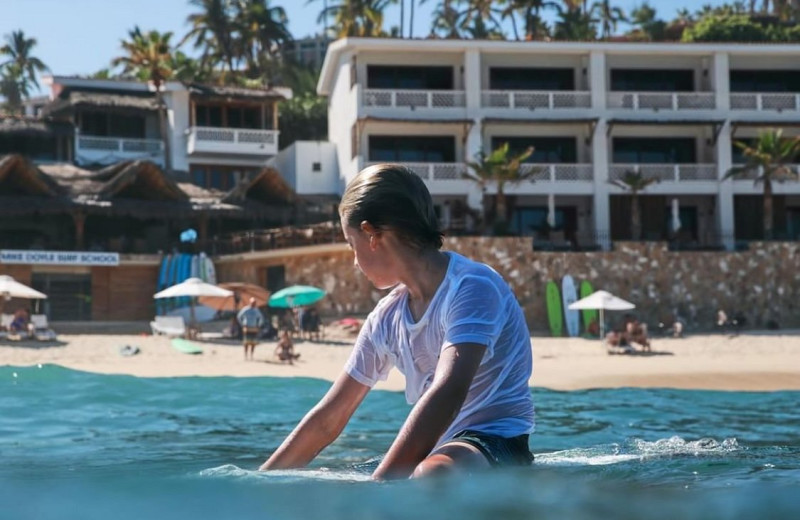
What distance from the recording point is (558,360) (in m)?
22.5

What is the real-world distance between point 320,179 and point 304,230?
352 inches

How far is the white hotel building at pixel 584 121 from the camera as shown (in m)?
35.7

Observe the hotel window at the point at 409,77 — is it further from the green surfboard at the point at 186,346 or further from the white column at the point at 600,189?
the green surfboard at the point at 186,346

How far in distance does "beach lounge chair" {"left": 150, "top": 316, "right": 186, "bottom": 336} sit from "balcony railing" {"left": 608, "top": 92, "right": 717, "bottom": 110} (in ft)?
60.7

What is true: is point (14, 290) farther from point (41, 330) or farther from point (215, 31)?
point (215, 31)

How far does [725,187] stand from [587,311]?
1034cm

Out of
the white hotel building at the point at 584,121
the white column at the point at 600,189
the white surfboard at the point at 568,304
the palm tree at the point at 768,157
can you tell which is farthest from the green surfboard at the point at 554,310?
the palm tree at the point at 768,157

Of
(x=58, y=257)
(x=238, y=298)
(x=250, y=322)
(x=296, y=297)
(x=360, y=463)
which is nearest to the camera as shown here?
(x=360, y=463)

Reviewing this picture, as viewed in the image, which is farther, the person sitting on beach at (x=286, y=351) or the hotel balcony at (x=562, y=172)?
the hotel balcony at (x=562, y=172)

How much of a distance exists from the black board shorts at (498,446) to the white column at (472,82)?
33154 millimetres

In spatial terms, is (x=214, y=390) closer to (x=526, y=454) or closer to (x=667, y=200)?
(x=526, y=454)

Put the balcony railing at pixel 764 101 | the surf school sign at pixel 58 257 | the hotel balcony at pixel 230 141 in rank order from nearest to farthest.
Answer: the surf school sign at pixel 58 257
the balcony railing at pixel 764 101
the hotel balcony at pixel 230 141

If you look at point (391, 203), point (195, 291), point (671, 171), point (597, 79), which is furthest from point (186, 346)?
point (391, 203)

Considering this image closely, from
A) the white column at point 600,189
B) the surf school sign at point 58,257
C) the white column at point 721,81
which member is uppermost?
the white column at point 721,81
